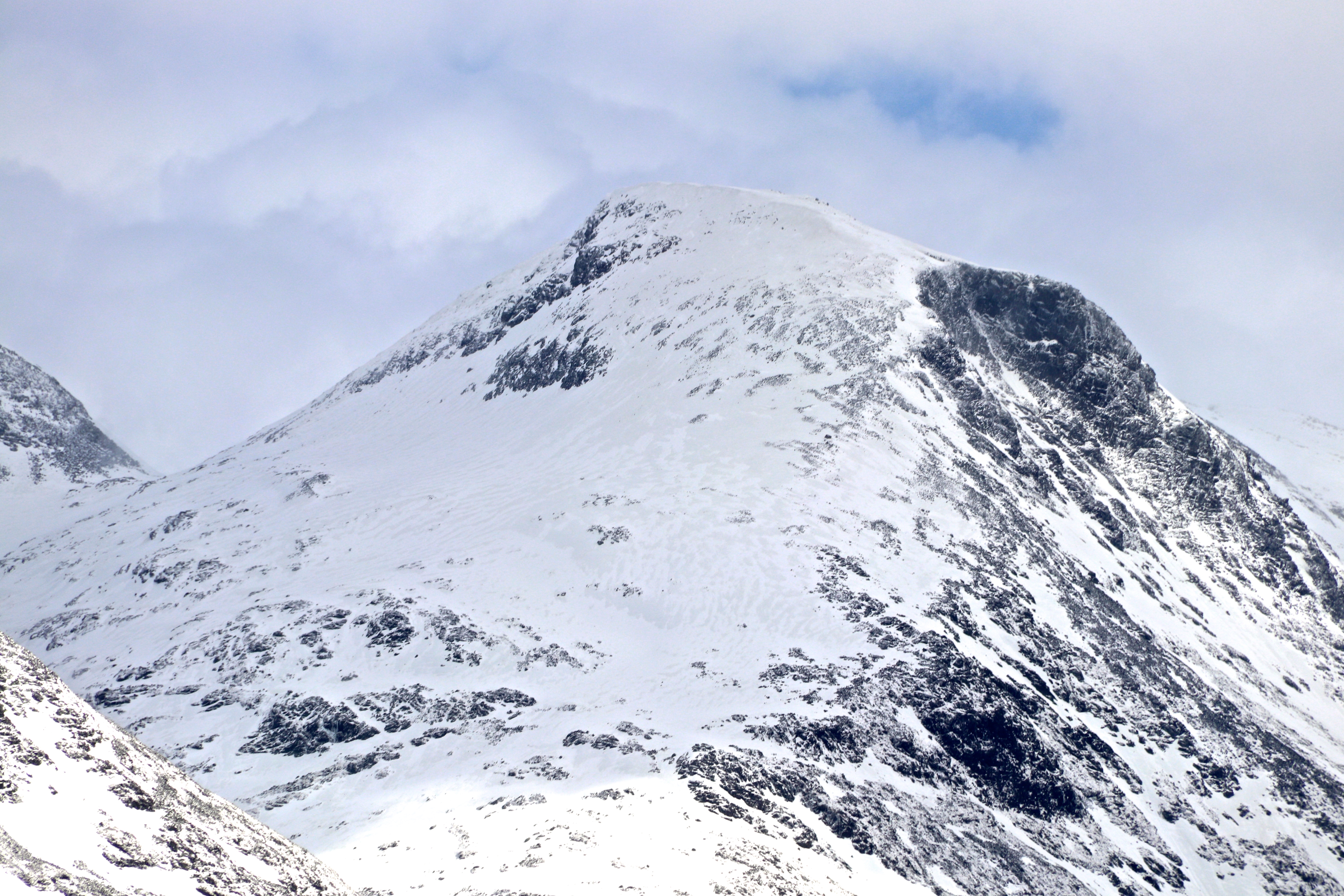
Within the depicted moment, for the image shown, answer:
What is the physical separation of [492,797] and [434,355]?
98752 millimetres

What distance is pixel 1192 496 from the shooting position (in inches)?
4491

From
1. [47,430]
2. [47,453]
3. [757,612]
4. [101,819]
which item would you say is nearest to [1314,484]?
[757,612]

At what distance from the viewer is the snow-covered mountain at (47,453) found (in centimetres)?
14162

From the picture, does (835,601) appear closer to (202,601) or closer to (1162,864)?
(1162,864)

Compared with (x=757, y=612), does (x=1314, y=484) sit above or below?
above

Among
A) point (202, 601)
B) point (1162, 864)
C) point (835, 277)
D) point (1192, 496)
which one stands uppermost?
point (835, 277)

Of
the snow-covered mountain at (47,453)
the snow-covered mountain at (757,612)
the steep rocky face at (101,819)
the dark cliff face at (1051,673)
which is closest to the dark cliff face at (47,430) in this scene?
the snow-covered mountain at (47,453)

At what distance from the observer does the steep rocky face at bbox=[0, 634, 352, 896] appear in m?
25.5

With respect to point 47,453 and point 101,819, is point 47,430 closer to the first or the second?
point 47,453

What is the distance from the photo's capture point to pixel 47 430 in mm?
170375

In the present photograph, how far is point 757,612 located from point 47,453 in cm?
13497

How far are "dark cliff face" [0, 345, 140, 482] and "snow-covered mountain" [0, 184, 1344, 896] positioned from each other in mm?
48246

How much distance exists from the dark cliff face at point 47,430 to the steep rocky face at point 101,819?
143761 mm

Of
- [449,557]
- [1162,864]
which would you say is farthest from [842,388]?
[1162,864]
